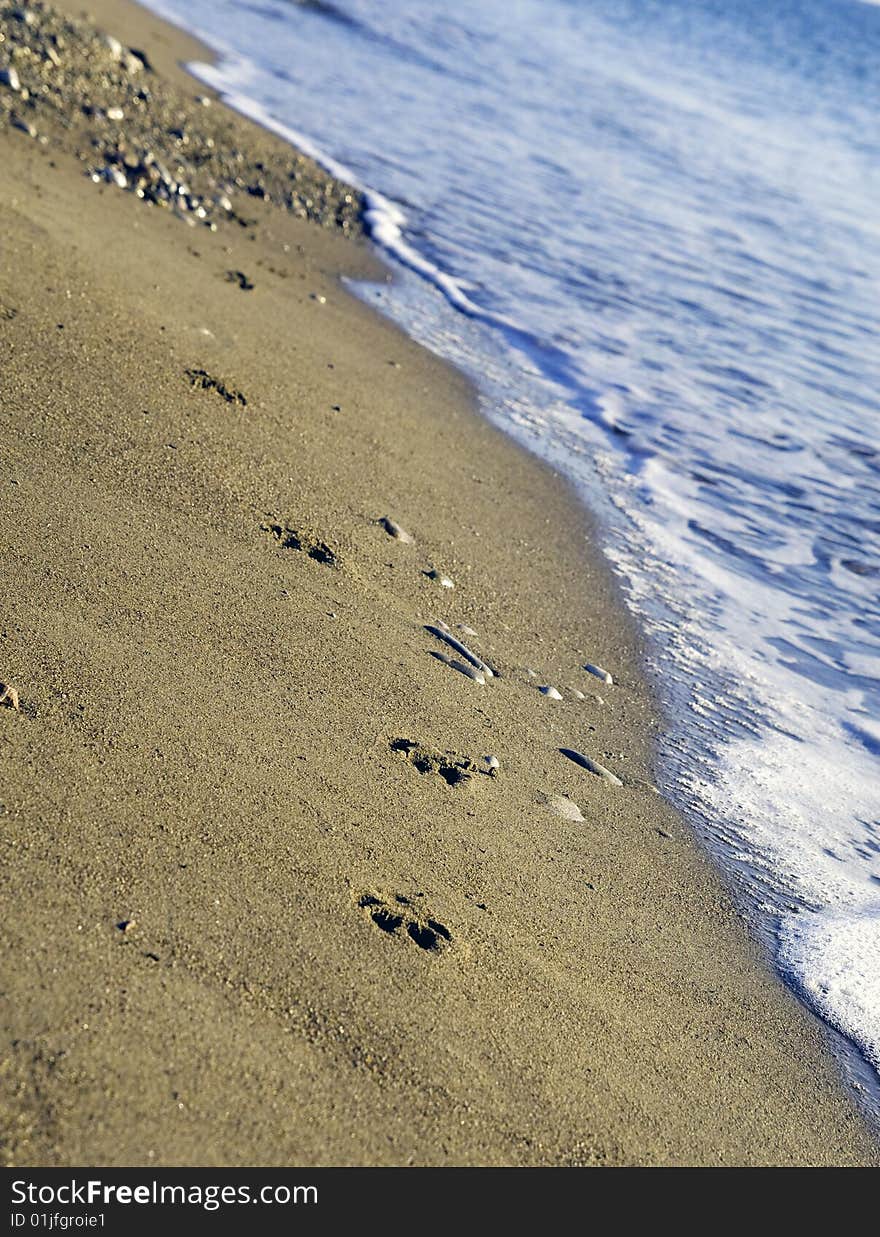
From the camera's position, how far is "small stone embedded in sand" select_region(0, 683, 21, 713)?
311 centimetres

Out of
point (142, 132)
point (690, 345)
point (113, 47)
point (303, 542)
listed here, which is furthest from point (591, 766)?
point (113, 47)

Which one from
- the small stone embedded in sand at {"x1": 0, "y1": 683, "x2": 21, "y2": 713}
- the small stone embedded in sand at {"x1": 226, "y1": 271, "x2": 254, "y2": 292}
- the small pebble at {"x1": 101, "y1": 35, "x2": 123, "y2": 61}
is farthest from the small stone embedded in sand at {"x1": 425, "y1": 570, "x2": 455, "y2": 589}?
the small pebble at {"x1": 101, "y1": 35, "x2": 123, "y2": 61}

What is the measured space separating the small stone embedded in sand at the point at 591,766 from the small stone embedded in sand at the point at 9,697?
1.91 meters

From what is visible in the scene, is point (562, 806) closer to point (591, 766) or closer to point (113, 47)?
point (591, 766)

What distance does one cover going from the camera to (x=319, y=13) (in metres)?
18.2

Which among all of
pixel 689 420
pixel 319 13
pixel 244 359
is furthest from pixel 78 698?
pixel 319 13

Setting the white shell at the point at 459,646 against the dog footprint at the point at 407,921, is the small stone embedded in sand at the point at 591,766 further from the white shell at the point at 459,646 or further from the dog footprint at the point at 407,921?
the dog footprint at the point at 407,921

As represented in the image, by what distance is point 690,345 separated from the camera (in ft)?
29.5

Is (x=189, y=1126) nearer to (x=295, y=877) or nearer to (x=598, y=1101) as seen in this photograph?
(x=295, y=877)

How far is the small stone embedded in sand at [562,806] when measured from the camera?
12.4ft

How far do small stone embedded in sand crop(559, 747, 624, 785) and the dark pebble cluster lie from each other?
5.23m

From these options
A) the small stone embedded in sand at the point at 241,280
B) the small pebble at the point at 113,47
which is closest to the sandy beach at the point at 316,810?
the small stone embedded in sand at the point at 241,280

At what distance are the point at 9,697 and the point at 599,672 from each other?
246 centimetres
